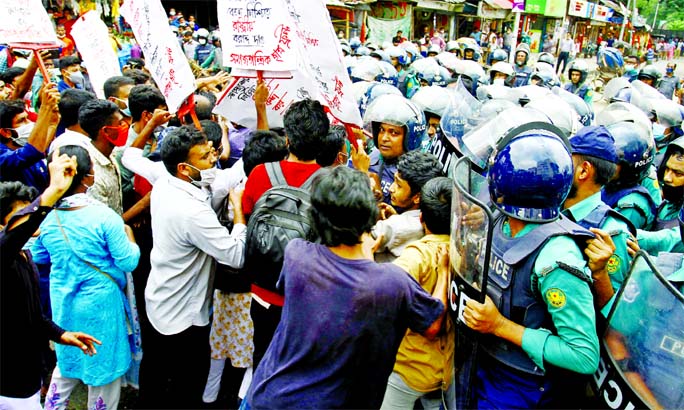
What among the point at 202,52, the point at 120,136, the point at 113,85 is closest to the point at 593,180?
the point at 120,136

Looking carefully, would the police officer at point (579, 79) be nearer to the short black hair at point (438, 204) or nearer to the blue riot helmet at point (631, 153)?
the blue riot helmet at point (631, 153)

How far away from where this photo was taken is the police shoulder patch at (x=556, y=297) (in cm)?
172

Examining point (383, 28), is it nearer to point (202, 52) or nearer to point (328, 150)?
point (202, 52)

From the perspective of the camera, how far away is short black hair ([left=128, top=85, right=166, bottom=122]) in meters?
3.87

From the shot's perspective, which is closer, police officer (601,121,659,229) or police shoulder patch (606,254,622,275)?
police shoulder patch (606,254,622,275)

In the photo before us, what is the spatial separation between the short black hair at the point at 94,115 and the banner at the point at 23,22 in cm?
152

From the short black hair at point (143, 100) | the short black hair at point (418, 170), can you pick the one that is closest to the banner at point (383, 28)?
the short black hair at point (143, 100)

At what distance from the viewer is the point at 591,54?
43.2m

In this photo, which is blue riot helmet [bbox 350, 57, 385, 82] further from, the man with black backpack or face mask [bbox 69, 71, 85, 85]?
the man with black backpack

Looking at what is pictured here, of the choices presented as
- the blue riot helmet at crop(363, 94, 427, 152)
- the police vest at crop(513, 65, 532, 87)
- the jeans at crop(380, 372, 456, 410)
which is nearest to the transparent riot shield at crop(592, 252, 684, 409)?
the jeans at crop(380, 372, 456, 410)

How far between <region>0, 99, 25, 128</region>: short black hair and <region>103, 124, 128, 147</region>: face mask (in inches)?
39.9

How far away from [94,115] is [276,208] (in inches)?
74.0

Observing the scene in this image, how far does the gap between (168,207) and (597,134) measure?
7.67 feet

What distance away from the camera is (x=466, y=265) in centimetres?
180
